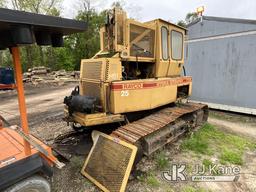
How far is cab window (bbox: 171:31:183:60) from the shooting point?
5181 mm

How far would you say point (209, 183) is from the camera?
135 inches

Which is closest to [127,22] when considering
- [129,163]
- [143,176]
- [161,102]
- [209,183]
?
[161,102]

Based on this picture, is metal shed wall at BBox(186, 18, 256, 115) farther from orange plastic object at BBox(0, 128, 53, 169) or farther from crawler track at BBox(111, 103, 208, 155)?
orange plastic object at BBox(0, 128, 53, 169)

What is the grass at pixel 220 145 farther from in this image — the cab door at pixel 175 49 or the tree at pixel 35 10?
the tree at pixel 35 10

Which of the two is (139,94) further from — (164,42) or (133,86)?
(164,42)

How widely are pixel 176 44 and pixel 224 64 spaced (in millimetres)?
3554

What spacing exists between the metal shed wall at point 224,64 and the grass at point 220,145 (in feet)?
8.71

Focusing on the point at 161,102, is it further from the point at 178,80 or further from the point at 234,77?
the point at 234,77

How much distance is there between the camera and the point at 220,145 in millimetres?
4879

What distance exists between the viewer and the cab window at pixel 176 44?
17.0 ft

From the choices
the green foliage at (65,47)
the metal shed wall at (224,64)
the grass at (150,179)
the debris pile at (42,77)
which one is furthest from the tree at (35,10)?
the grass at (150,179)

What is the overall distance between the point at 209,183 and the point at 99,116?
2291 mm

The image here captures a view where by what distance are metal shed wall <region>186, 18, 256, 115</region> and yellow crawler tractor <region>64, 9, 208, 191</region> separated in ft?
11.2

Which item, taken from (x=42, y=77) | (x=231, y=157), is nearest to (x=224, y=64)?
(x=231, y=157)
